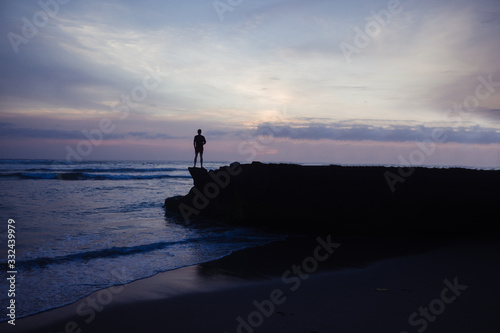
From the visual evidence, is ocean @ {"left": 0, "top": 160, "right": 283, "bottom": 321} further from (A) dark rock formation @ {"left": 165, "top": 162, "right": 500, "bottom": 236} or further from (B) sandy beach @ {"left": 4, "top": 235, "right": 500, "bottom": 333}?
(A) dark rock formation @ {"left": 165, "top": 162, "right": 500, "bottom": 236}

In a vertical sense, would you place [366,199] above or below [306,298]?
Answer: above

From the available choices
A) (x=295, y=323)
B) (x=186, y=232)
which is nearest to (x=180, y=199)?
(x=186, y=232)

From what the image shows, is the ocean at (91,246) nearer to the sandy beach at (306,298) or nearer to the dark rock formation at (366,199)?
the sandy beach at (306,298)

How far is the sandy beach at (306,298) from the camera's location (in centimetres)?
447

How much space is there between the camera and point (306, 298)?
543 cm

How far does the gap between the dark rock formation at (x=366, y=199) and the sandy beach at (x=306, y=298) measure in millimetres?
1977

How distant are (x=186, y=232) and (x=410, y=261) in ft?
22.9

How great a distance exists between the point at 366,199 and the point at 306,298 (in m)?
6.00

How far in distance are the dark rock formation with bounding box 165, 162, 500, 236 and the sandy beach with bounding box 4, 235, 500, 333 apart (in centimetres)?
198

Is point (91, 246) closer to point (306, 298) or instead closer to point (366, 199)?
point (306, 298)

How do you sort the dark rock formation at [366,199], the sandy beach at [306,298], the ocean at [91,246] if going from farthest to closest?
1. the dark rock formation at [366,199]
2. the ocean at [91,246]
3. the sandy beach at [306,298]

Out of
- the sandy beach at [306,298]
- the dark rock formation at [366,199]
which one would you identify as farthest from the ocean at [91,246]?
the dark rock formation at [366,199]

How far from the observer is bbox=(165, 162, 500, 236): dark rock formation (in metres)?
10.1

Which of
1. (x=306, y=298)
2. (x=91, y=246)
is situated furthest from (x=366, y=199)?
(x=91, y=246)
